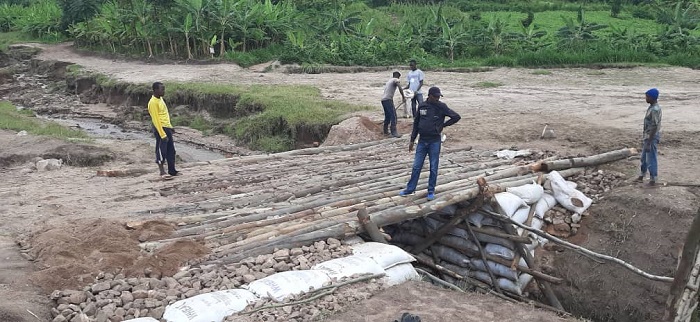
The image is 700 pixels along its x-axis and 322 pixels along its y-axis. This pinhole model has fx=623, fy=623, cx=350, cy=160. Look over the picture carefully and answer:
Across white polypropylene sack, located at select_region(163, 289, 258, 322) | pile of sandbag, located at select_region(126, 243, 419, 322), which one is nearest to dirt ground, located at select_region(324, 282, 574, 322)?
pile of sandbag, located at select_region(126, 243, 419, 322)

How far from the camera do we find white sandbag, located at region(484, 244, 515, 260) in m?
8.05

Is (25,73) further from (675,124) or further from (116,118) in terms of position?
(675,124)

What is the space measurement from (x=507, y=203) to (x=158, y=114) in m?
5.20

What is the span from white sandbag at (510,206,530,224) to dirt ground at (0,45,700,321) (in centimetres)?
69

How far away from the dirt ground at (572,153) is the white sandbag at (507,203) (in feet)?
3.31

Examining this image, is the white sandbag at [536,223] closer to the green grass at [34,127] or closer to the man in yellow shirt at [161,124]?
the man in yellow shirt at [161,124]

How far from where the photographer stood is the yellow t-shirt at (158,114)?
364 inches

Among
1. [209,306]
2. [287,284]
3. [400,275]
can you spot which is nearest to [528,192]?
[400,275]

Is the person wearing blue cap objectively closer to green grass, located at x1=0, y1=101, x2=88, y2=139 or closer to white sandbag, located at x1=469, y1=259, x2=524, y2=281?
white sandbag, located at x1=469, y1=259, x2=524, y2=281

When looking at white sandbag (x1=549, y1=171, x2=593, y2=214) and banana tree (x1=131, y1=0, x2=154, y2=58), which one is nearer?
white sandbag (x1=549, y1=171, x2=593, y2=214)

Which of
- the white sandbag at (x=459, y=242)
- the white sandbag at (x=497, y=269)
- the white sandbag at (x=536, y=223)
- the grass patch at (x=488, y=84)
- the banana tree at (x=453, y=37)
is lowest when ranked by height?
the white sandbag at (x=497, y=269)

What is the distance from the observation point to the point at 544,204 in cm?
873

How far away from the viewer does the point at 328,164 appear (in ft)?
34.9

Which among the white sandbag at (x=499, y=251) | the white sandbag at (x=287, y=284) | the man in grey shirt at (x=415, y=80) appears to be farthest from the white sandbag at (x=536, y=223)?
the man in grey shirt at (x=415, y=80)
